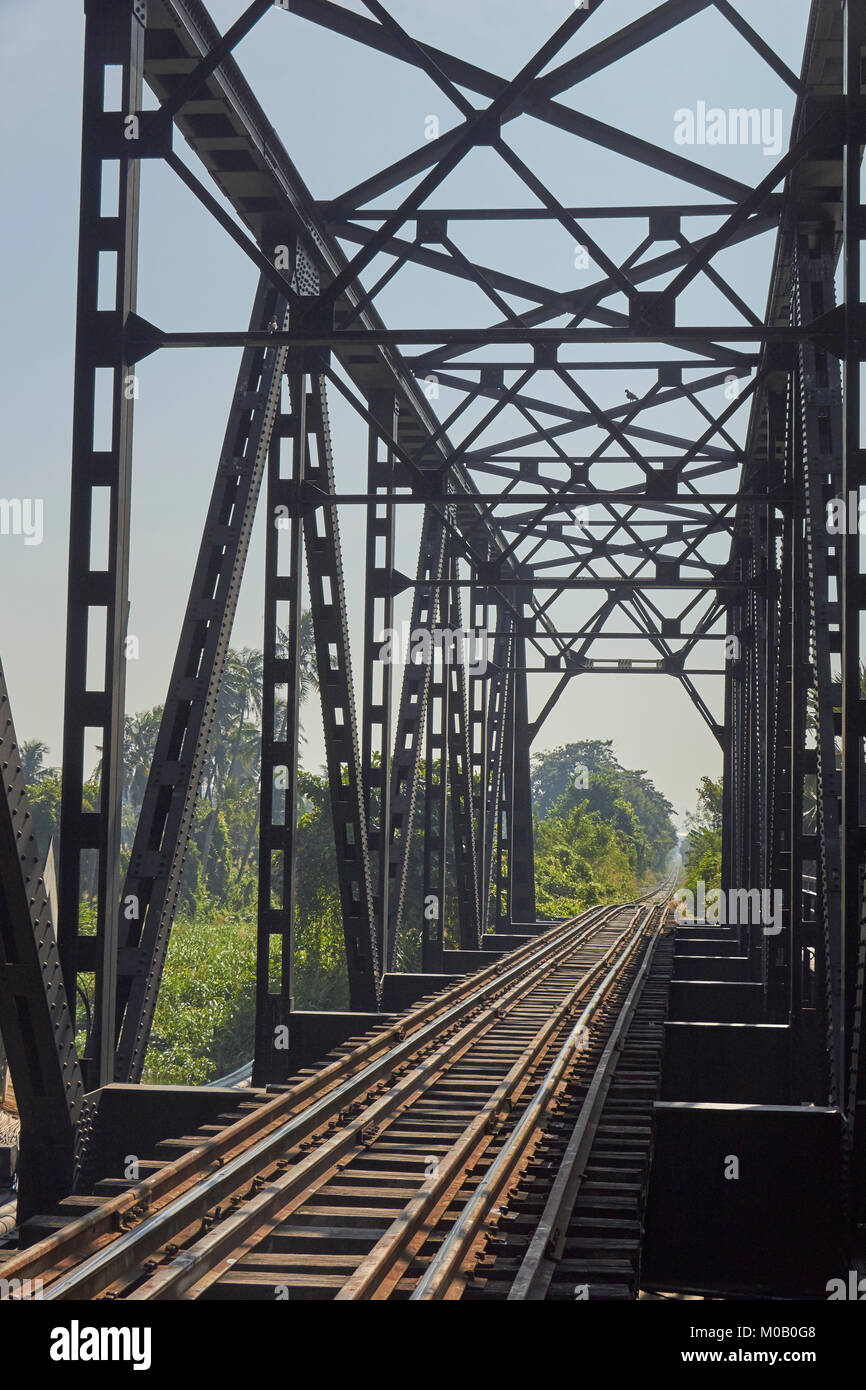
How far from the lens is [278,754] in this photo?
13195 mm

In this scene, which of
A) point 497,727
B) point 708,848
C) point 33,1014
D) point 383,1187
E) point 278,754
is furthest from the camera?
point 708,848

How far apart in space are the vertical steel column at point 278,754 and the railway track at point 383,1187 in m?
1.67

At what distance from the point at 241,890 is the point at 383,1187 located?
77336 mm

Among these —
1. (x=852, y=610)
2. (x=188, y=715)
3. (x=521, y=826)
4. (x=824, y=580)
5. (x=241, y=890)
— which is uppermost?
(x=824, y=580)

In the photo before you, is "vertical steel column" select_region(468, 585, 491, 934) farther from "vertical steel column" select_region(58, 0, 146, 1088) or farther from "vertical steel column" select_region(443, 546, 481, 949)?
"vertical steel column" select_region(58, 0, 146, 1088)

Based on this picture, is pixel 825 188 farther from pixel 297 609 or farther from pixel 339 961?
pixel 339 961

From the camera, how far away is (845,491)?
321 inches

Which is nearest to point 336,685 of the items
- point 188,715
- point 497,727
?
point 188,715

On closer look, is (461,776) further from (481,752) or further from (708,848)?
(708,848)

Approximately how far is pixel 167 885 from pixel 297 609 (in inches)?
149

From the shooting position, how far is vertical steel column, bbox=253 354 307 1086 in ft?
40.8

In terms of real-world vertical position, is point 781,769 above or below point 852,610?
below

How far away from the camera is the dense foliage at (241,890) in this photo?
151 feet
